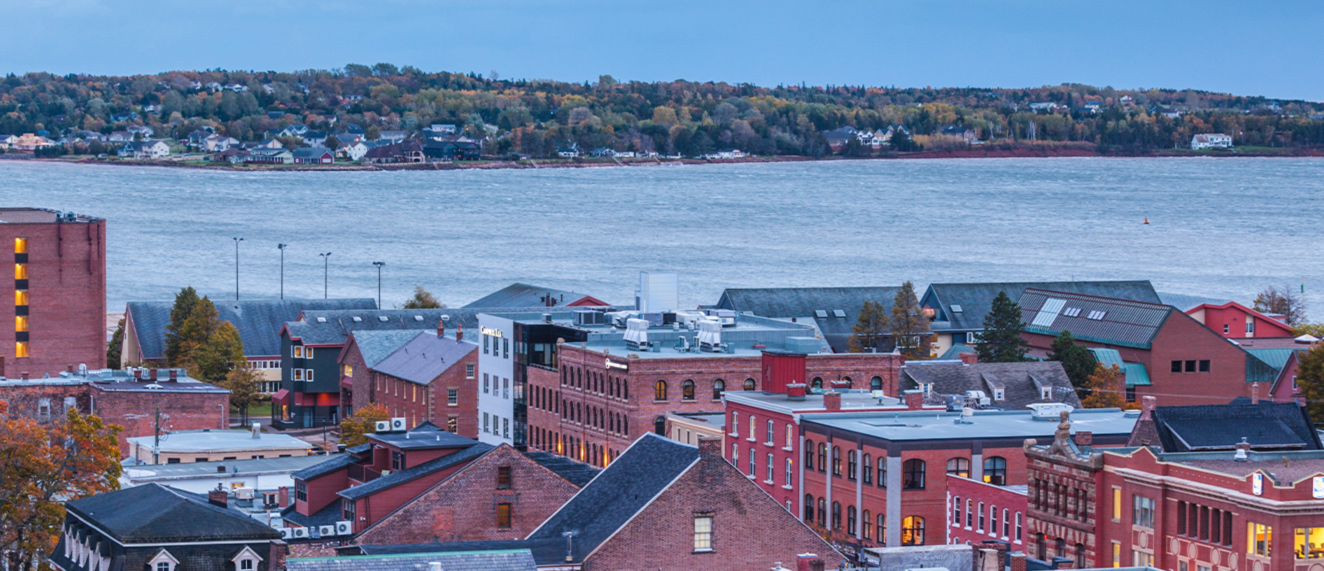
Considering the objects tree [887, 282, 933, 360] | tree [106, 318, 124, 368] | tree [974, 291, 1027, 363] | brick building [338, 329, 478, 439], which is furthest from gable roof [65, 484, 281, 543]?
tree [106, 318, 124, 368]

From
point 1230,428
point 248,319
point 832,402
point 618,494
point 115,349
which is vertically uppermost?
point 1230,428

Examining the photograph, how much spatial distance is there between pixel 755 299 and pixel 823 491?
63.3m

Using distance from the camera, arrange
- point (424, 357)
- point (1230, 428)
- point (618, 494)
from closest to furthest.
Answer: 1. point (618, 494)
2. point (1230, 428)
3. point (424, 357)

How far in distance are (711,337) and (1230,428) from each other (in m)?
32.9

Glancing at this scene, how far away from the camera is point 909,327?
120m

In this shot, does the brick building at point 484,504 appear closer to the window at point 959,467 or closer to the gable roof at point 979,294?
the window at point 959,467

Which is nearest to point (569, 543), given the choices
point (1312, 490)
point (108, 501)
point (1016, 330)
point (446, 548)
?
point (446, 548)

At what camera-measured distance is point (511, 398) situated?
9744cm

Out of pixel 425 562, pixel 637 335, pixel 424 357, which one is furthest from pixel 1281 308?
pixel 425 562

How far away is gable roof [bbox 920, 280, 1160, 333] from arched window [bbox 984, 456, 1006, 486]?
65.5 m

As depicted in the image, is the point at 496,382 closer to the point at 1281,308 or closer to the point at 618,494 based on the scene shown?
the point at 618,494

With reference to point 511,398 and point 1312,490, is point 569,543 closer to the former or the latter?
point 1312,490

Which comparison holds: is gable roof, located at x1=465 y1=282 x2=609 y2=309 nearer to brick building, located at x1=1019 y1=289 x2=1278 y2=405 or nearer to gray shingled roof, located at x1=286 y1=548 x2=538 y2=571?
brick building, located at x1=1019 y1=289 x2=1278 y2=405

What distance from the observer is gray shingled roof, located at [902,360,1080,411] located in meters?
91.4
